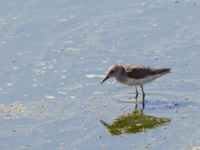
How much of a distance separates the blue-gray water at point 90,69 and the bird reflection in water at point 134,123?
0.13 meters

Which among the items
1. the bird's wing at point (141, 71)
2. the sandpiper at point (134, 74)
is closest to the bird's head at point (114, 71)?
the sandpiper at point (134, 74)

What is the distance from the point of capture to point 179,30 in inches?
719

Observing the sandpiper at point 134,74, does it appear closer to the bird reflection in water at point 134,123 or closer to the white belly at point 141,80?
the white belly at point 141,80

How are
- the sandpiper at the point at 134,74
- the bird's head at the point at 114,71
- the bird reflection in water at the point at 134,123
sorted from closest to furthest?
the bird reflection in water at the point at 134,123, the sandpiper at the point at 134,74, the bird's head at the point at 114,71

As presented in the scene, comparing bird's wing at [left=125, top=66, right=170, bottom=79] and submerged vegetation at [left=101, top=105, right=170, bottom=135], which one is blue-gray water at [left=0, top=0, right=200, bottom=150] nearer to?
submerged vegetation at [left=101, top=105, right=170, bottom=135]

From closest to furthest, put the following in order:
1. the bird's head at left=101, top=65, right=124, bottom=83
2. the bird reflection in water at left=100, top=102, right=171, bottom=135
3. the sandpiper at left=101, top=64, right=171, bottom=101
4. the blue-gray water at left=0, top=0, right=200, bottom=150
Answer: the blue-gray water at left=0, top=0, right=200, bottom=150, the bird reflection in water at left=100, top=102, right=171, bottom=135, the sandpiper at left=101, top=64, right=171, bottom=101, the bird's head at left=101, top=65, right=124, bottom=83

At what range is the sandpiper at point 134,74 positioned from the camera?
1506cm

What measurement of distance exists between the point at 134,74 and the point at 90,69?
139cm

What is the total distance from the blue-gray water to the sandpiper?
0.93 feet

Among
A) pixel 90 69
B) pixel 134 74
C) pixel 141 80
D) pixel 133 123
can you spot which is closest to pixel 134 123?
pixel 133 123

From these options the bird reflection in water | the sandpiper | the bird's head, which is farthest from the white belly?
the bird reflection in water

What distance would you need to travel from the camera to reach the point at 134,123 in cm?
1384

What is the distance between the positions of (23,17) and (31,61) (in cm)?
267

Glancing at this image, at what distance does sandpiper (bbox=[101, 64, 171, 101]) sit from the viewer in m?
15.1
